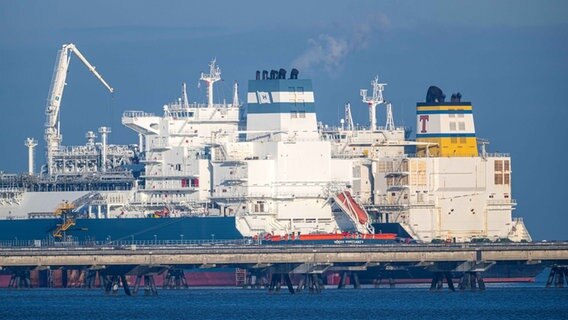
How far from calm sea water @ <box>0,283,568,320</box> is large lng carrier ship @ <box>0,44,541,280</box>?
18.3 feet

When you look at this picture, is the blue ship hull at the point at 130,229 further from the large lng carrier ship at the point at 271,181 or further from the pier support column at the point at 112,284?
the pier support column at the point at 112,284

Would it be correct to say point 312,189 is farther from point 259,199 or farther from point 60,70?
point 60,70

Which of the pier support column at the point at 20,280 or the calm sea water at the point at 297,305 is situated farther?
the pier support column at the point at 20,280

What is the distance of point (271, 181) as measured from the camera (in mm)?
104625

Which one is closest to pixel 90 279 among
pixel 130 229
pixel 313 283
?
pixel 130 229

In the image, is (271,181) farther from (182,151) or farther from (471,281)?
(471,281)

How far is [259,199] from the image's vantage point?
4107 inches

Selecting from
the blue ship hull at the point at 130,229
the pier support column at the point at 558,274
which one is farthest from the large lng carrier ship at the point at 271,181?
the pier support column at the point at 558,274

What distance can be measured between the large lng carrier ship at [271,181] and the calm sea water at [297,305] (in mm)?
5567

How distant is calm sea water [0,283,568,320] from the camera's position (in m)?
81.2

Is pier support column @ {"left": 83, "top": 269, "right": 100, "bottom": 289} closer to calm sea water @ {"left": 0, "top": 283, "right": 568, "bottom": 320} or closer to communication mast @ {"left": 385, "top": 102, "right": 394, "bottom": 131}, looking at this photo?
calm sea water @ {"left": 0, "top": 283, "right": 568, "bottom": 320}

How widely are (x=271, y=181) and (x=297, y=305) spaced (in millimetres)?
18995

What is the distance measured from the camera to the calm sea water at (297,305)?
8125cm

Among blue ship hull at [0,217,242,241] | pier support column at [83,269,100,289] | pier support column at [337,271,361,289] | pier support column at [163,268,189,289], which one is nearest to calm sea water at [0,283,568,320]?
pier support column at [83,269,100,289]
